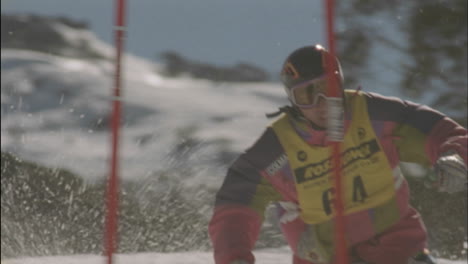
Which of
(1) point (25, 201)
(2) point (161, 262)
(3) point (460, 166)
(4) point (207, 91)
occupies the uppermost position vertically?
(3) point (460, 166)

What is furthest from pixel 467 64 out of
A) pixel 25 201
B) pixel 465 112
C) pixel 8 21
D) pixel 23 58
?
pixel 23 58

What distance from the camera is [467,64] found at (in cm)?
1050

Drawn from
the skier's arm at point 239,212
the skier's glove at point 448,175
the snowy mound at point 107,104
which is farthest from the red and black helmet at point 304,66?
the snowy mound at point 107,104

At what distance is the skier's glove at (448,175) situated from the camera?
3422 millimetres

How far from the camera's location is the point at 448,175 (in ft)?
11.2

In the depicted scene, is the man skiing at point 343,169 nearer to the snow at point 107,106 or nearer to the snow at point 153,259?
the snow at point 153,259

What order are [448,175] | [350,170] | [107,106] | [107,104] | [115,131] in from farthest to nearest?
[107,104], [107,106], [350,170], [448,175], [115,131]

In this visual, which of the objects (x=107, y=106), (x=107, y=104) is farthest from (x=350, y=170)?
(x=107, y=104)

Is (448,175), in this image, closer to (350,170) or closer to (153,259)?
(350,170)

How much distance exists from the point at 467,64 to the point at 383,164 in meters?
6.86

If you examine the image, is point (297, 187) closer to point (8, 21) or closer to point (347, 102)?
point (347, 102)

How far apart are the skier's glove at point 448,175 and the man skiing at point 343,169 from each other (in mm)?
330

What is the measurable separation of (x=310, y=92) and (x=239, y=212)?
19.6 inches

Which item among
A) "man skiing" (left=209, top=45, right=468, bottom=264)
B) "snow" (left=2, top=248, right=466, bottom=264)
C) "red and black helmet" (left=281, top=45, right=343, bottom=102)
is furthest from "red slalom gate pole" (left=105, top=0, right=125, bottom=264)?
"snow" (left=2, top=248, right=466, bottom=264)
